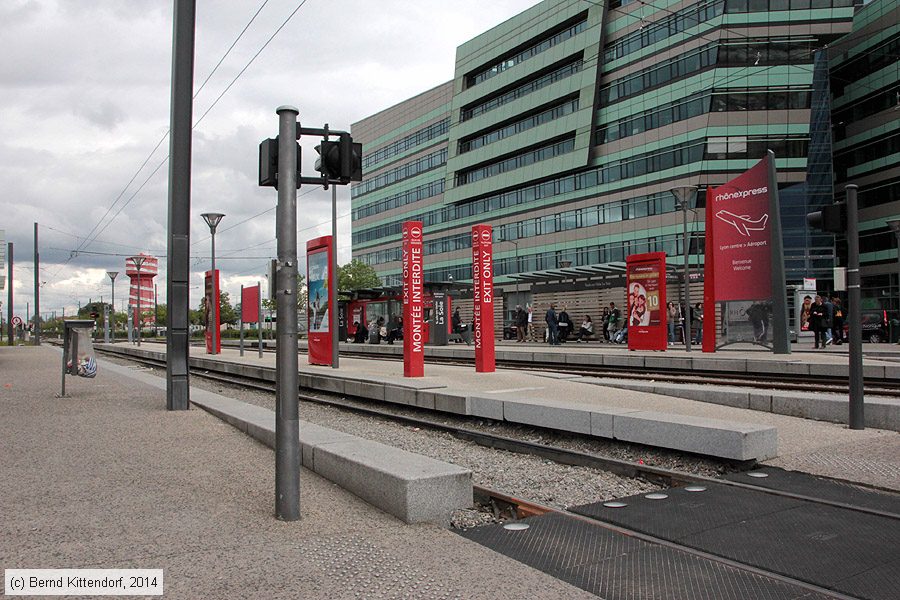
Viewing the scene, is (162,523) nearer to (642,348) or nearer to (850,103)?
(642,348)

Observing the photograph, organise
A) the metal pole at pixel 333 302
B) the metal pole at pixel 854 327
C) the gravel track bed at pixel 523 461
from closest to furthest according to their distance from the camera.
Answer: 1. the gravel track bed at pixel 523 461
2. the metal pole at pixel 854 327
3. the metal pole at pixel 333 302

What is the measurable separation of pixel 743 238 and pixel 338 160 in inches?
626

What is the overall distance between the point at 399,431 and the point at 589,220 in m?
47.3

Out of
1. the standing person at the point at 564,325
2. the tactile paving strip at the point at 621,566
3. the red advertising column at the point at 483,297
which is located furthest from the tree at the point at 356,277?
the tactile paving strip at the point at 621,566

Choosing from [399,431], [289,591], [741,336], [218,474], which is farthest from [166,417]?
[741,336]

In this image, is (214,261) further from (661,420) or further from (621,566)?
(621,566)

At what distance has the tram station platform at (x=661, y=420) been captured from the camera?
6953 millimetres

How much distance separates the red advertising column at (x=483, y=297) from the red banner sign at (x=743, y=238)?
6.82m

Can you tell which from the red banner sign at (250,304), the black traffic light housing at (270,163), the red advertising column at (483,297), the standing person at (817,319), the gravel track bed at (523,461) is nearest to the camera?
the black traffic light housing at (270,163)

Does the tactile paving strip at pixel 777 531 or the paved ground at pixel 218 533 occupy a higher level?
the paved ground at pixel 218 533

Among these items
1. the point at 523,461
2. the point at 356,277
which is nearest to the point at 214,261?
the point at 523,461

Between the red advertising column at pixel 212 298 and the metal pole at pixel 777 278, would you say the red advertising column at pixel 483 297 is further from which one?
the red advertising column at pixel 212 298

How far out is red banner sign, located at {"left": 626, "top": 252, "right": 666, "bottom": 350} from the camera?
21047 mm

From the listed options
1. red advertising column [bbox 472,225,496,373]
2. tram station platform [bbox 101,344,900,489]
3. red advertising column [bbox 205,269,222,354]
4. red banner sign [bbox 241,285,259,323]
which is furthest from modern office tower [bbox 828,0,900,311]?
tram station platform [bbox 101,344,900,489]
